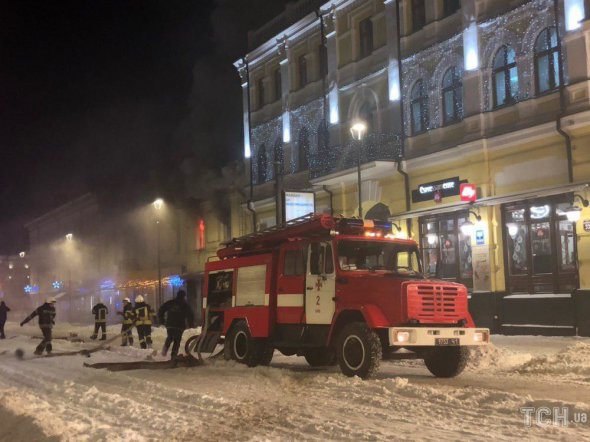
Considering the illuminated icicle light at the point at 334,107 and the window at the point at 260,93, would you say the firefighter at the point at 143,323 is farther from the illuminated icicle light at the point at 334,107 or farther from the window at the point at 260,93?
the window at the point at 260,93

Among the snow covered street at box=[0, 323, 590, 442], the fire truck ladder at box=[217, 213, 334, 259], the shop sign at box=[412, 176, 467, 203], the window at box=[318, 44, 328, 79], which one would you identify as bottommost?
the snow covered street at box=[0, 323, 590, 442]

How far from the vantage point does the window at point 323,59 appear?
2916 cm

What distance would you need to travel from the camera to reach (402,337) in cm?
1031

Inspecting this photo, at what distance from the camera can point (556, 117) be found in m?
18.4

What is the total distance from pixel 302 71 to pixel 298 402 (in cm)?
2420

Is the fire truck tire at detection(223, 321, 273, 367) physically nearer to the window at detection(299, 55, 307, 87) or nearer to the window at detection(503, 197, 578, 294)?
the window at detection(503, 197, 578, 294)

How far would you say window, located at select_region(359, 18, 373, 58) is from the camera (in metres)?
26.7

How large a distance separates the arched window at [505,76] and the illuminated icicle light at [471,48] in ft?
2.00

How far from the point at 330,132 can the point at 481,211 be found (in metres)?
9.03

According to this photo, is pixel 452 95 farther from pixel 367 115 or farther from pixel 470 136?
pixel 367 115

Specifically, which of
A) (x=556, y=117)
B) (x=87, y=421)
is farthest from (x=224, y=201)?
(x=87, y=421)

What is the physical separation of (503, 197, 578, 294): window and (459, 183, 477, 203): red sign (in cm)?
99

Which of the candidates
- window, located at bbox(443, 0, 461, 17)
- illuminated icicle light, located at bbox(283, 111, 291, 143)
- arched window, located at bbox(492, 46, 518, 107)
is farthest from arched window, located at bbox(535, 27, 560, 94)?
illuminated icicle light, located at bbox(283, 111, 291, 143)

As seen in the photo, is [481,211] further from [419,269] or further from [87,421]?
[87,421]
